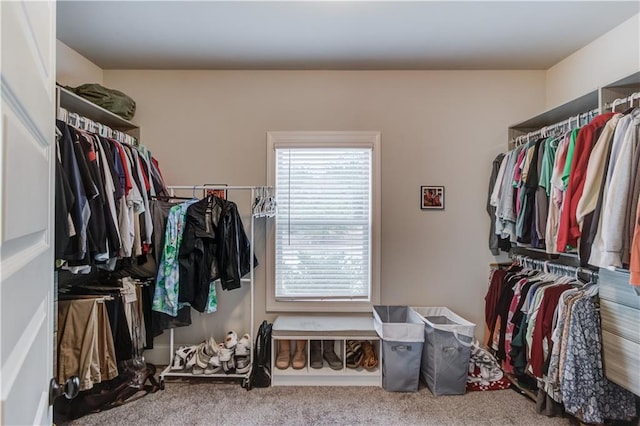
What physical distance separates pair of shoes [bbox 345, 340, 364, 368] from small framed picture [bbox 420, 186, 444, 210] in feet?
4.16

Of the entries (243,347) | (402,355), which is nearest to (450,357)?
(402,355)

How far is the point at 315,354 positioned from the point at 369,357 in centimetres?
43

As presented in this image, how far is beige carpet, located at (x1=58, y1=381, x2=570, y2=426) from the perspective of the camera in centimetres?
213

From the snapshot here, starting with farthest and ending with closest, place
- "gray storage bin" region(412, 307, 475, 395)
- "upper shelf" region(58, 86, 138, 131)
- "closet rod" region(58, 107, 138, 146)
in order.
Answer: "gray storage bin" region(412, 307, 475, 395) < "upper shelf" region(58, 86, 138, 131) < "closet rod" region(58, 107, 138, 146)

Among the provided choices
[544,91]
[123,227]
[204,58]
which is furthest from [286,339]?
[544,91]

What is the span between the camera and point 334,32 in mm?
2342

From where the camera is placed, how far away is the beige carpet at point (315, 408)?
213cm

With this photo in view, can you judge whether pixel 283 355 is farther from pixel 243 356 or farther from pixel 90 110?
pixel 90 110

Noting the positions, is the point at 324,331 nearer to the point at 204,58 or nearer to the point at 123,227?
the point at 123,227

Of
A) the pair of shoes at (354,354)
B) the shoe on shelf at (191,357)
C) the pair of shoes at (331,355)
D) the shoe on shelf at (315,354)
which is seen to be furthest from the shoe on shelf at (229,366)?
the pair of shoes at (354,354)

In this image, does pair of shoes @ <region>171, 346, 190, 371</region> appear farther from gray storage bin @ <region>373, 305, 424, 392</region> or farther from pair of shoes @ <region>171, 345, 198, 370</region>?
gray storage bin @ <region>373, 305, 424, 392</region>

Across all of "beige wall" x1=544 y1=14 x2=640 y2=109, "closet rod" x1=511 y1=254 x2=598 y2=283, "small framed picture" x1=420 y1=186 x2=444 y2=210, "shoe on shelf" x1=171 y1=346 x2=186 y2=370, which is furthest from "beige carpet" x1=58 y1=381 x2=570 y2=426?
"beige wall" x1=544 y1=14 x2=640 y2=109

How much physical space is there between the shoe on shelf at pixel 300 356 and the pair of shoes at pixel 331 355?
0.16 meters

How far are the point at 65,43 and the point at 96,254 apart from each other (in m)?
1.68
